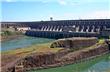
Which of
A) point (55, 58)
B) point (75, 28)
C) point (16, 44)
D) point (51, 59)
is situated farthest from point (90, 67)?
point (75, 28)

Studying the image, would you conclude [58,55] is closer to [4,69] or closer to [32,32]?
[4,69]

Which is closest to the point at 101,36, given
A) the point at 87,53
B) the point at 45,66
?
the point at 87,53

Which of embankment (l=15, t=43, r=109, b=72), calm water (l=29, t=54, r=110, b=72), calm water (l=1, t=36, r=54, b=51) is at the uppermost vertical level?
embankment (l=15, t=43, r=109, b=72)

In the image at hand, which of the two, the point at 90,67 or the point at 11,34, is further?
the point at 11,34

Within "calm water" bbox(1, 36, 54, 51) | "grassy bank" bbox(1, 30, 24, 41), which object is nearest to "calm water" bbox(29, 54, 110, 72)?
"calm water" bbox(1, 36, 54, 51)

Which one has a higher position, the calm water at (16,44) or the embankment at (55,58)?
the embankment at (55,58)

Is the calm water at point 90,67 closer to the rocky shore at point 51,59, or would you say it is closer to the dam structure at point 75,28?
the rocky shore at point 51,59

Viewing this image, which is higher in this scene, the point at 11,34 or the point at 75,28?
the point at 75,28

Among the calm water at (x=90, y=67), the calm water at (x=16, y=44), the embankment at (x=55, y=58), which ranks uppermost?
the embankment at (x=55, y=58)

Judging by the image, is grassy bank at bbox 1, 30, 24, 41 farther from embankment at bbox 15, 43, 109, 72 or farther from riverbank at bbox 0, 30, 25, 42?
embankment at bbox 15, 43, 109, 72

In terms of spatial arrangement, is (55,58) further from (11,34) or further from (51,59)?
(11,34)

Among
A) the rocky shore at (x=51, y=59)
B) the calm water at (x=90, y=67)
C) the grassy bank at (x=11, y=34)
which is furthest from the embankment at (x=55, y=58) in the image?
the grassy bank at (x=11, y=34)

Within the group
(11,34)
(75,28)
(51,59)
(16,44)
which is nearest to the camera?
(51,59)
